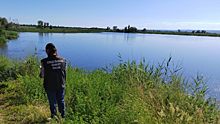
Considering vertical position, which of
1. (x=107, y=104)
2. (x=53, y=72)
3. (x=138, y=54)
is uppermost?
(x=53, y=72)

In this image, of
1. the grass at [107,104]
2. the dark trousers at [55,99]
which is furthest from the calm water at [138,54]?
the dark trousers at [55,99]

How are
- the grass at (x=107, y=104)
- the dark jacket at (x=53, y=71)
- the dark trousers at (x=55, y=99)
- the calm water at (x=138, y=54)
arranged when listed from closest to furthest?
the grass at (x=107, y=104)
the dark jacket at (x=53, y=71)
the dark trousers at (x=55, y=99)
the calm water at (x=138, y=54)

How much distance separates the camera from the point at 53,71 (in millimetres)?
2951

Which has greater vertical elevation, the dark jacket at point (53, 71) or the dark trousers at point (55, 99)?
the dark jacket at point (53, 71)

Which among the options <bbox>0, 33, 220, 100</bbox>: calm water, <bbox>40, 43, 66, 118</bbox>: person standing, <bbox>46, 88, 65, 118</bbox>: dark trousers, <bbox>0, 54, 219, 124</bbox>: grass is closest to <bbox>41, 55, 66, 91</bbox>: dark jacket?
<bbox>40, 43, 66, 118</bbox>: person standing

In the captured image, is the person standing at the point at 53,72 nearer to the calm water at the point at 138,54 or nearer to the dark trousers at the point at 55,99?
the dark trousers at the point at 55,99

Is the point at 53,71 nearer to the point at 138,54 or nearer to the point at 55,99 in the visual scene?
the point at 55,99

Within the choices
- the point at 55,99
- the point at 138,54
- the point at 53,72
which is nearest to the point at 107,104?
the point at 55,99

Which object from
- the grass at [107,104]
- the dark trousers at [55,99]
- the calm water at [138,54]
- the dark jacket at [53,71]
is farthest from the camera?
the calm water at [138,54]

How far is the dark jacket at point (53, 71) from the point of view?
115 inches

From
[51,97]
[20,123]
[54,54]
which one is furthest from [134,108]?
[20,123]

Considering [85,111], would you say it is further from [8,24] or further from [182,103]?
[8,24]

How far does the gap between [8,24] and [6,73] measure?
77.0 meters

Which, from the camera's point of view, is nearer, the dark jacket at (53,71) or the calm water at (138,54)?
the dark jacket at (53,71)
